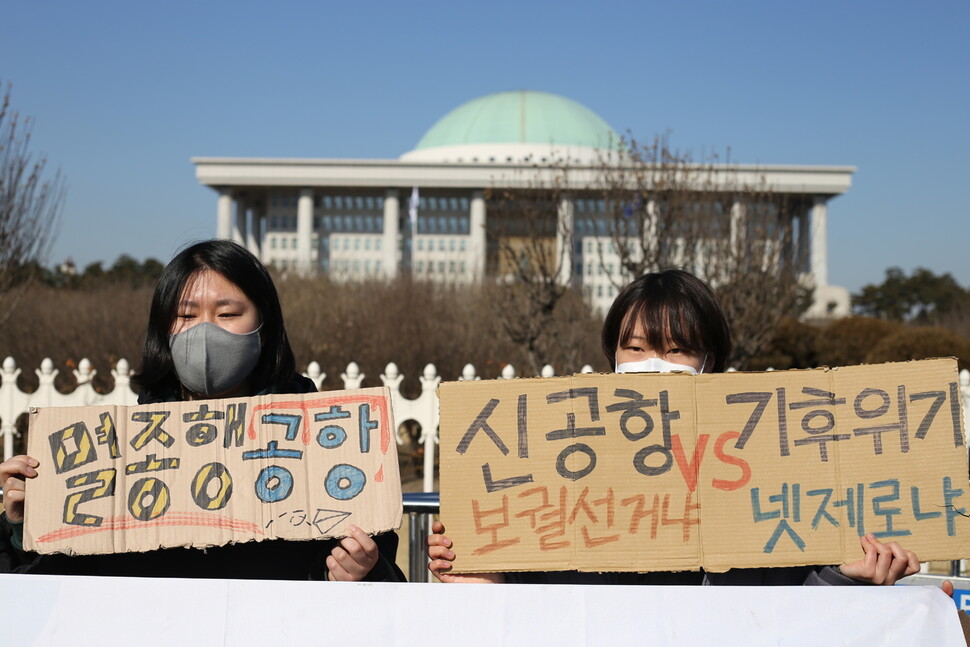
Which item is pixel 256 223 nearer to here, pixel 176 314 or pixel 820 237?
pixel 820 237

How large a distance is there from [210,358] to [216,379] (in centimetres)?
6

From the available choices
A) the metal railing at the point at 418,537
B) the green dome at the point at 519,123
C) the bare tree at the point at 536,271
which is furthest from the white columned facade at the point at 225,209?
the metal railing at the point at 418,537

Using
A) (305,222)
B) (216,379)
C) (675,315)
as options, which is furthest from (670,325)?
(305,222)

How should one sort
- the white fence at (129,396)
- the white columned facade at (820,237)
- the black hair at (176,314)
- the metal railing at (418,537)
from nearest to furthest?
the black hair at (176,314) → the metal railing at (418,537) → the white fence at (129,396) → the white columned facade at (820,237)

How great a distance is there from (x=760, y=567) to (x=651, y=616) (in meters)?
0.39

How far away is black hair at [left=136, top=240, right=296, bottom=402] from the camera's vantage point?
255 cm

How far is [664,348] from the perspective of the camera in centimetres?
249

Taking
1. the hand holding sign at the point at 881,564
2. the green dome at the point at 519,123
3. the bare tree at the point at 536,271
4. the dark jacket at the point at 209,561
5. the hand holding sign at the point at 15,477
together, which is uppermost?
the green dome at the point at 519,123

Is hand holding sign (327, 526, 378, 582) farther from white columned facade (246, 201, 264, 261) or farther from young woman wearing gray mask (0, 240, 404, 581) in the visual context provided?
white columned facade (246, 201, 264, 261)

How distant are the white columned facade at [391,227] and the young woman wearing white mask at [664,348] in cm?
6628

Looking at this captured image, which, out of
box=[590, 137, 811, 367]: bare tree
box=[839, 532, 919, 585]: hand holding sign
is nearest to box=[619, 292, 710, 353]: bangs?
box=[839, 532, 919, 585]: hand holding sign

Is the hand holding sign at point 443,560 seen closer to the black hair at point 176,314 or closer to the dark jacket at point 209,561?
the dark jacket at point 209,561

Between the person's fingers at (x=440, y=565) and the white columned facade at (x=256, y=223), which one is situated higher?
the white columned facade at (x=256, y=223)

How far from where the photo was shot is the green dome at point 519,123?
77000mm
